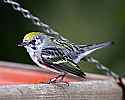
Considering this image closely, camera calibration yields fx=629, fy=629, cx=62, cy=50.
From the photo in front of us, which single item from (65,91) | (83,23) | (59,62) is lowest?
(65,91)

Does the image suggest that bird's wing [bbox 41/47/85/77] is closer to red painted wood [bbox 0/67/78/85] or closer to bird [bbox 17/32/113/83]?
bird [bbox 17/32/113/83]

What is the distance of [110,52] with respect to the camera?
16.4 feet

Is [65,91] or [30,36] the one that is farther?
[65,91]

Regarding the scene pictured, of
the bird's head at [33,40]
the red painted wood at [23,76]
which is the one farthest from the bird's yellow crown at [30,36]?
the red painted wood at [23,76]

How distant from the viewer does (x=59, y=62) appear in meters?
2.86

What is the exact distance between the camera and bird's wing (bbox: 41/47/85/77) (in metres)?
2.82

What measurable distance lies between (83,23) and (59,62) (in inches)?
90.7

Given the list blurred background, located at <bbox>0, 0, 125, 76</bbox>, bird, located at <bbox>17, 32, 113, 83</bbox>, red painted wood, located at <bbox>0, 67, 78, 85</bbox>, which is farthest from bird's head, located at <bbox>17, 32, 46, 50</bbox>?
blurred background, located at <bbox>0, 0, 125, 76</bbox>

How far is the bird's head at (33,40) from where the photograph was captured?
267 centimetres

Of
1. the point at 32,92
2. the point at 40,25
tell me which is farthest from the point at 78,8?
the point at 32,92

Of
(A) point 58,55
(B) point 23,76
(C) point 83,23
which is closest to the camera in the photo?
(A) point 58,55

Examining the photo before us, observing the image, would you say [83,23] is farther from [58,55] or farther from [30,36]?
[30,36]

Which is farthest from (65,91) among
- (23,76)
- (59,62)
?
(23,76)

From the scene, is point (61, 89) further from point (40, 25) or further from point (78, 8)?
point (78, 8)
